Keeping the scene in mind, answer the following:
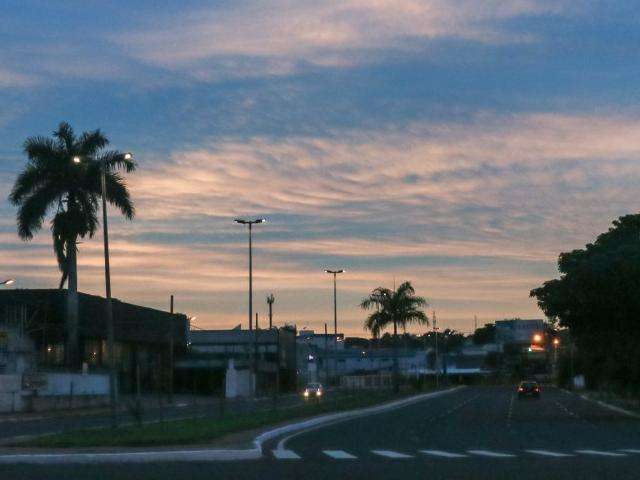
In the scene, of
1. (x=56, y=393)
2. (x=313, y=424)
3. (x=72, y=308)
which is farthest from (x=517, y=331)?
(x=313, y=424)

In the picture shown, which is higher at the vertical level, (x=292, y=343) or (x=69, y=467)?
(x=292, y=343)

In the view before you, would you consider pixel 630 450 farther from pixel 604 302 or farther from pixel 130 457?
pixel 604 302

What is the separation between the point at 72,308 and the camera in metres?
65.6

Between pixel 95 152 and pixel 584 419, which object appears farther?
pixel 95 152

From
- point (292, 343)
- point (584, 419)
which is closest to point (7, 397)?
point (584, 419)

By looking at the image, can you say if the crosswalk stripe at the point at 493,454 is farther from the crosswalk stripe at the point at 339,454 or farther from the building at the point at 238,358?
the building at the point at 238,358

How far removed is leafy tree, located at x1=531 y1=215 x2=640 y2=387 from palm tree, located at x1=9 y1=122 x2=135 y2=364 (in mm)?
25292

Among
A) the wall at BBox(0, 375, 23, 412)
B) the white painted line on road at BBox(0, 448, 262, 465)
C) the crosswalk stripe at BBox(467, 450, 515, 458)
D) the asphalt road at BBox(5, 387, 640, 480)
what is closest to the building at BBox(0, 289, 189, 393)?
the wall at BBox(0, 375, 23, 412)

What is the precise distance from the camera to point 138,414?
3475 cm

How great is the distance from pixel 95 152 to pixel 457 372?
140359 mm

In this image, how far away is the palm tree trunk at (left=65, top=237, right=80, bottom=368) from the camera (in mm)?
64438

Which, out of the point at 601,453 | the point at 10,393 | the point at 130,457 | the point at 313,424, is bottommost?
the point at 601,453

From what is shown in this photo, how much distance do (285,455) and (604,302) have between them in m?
29.9

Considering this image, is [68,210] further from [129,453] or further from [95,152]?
[129,453]
